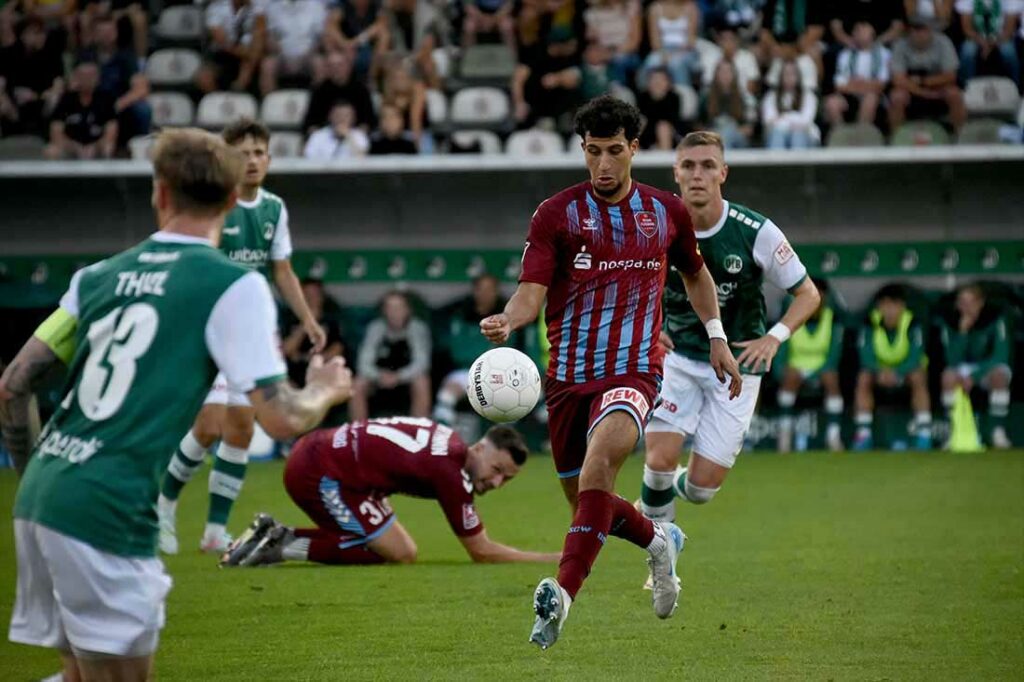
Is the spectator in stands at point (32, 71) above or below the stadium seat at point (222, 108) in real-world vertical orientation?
above

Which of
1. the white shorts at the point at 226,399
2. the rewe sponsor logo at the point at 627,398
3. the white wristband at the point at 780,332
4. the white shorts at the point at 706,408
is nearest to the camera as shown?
the rewe sponsor logo at the point at 627,398

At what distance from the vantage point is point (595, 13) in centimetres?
2019

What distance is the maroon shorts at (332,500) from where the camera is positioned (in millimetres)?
9742

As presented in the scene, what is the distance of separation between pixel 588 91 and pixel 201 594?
38.9ft

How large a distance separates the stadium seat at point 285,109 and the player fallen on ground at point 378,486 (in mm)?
10628

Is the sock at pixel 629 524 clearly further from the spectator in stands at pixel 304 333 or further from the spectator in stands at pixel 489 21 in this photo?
the spectator in stands at pixel 489 21

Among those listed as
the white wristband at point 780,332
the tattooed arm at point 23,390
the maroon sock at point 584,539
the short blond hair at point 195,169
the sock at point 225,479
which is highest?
the short blond hair at point 195,169

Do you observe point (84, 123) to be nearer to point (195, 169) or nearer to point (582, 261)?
point (582, 261)

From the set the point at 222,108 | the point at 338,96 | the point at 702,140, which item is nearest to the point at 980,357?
the point at 338,96

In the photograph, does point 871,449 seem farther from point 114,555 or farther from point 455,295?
point 114,555

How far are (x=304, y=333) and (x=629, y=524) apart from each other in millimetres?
11750

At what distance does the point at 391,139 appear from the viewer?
19.1m

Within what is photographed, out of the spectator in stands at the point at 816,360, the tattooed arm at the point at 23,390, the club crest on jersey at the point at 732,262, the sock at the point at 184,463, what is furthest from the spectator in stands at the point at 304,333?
the tattooed arm at the point at 23,390

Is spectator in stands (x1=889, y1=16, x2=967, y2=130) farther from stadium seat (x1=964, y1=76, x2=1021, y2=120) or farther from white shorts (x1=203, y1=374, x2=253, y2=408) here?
white shorts (x1=203, y1=374, x2=253, y2=408)
